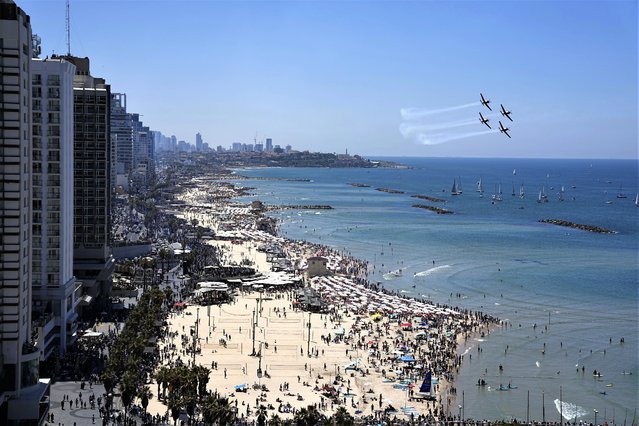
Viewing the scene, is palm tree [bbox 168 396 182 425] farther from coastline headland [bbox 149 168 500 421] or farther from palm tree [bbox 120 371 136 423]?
coastline headland [bbox 149 168 500 421]

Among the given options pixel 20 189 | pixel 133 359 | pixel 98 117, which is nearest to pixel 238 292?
pixel 98 117

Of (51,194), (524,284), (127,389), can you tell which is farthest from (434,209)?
(127,389)

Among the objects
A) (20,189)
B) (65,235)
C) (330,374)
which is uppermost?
(20,189)

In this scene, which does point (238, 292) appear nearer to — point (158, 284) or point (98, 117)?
point (158, 284)

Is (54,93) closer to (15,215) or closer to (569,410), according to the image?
(15,215)

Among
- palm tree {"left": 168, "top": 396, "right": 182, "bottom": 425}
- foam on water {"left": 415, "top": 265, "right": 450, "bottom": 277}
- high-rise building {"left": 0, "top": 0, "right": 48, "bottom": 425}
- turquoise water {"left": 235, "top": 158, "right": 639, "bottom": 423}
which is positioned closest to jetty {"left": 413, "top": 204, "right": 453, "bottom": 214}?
turquoise water {"left": 235, "top": 158, "right": 639, "bottom": 423}

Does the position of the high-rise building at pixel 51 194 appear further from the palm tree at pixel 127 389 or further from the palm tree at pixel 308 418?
the palm tree at pixel 308 418
